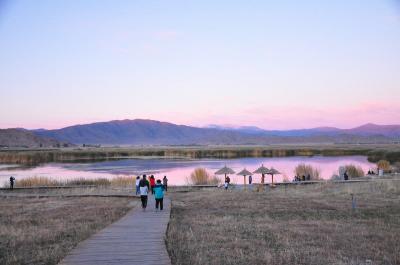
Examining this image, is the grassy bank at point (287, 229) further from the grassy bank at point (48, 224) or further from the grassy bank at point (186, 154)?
the grassy bank at point (186, 154)

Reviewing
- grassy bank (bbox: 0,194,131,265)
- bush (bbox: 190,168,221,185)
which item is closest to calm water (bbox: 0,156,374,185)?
bush (bbox: 190,168,221,185)

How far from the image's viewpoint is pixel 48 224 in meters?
17.5

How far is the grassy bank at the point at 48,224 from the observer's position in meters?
12.3

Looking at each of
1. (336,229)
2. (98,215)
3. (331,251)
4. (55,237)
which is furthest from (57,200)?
(331,251)

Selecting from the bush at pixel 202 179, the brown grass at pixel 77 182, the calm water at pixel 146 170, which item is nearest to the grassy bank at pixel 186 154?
the calm water at pixel 146 170

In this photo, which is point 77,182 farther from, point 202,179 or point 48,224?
point 48,224

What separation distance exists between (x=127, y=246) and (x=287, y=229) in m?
6.10

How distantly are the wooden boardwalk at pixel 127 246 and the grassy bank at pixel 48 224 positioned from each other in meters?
0.81

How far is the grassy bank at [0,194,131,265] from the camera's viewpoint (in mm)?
12297

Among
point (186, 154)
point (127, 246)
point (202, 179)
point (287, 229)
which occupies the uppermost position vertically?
point (186, 154)

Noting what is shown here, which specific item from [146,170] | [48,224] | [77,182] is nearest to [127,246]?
[48,224]

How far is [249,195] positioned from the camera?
1102 inches

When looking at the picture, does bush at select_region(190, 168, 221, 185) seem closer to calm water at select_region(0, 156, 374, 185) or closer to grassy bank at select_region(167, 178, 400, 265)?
calm water at select_region(0, 156, 374, 185)

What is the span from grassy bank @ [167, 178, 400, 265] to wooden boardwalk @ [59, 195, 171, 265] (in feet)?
1.78
